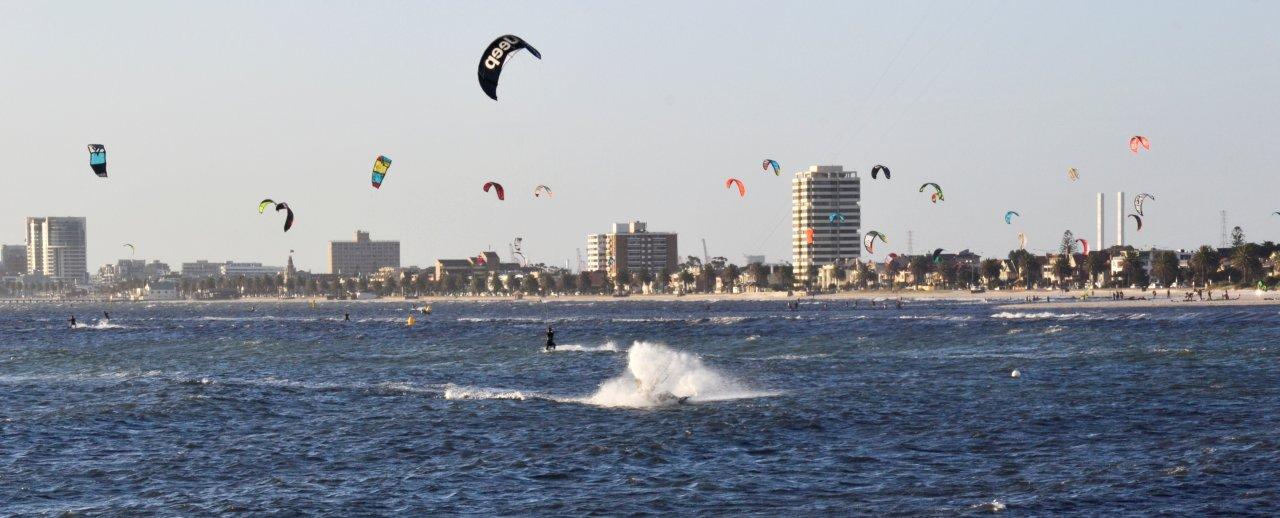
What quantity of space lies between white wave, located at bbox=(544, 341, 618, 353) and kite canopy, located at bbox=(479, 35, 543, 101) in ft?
84.6

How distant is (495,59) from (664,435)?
53.9ft

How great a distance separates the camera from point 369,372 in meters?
53.8

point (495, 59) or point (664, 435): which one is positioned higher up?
point (495, 59)

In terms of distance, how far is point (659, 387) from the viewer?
38781mm

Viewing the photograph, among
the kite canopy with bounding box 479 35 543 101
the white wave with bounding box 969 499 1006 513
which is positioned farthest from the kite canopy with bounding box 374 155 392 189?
the white wave with bounding box 969 499 1006 513

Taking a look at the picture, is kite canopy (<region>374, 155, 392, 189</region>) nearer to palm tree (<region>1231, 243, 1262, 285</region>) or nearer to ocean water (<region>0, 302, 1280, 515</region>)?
ocean water (<region>0, 302, 1280, 515</region>)

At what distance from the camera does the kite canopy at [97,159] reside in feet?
181

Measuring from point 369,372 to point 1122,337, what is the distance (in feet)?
118

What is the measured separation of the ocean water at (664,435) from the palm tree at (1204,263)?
5011 inches

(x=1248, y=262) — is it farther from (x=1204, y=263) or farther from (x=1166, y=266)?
(x=1166, y=266)

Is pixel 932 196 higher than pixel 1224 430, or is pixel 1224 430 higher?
pixel 932 196

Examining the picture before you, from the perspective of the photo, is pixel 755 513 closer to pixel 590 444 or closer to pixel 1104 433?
pixel 590 444

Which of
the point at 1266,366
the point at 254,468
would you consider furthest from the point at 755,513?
the point at 1266,366

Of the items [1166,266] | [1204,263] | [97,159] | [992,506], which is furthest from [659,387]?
[1166,266]
